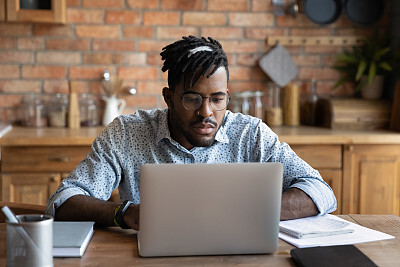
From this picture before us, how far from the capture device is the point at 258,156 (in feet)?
6.79

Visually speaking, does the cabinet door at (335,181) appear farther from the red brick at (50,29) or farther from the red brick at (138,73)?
the red brick at (50,29)

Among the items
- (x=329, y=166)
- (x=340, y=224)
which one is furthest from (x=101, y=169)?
(x=329, y=166)

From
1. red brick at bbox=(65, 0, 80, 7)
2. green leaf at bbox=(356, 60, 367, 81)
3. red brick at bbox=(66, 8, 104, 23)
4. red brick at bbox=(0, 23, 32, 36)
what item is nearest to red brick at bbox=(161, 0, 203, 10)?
red brick at bbox=(66, 8, 104, 23)

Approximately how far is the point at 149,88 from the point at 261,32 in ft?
2.69

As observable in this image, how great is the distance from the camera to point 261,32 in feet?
12.1

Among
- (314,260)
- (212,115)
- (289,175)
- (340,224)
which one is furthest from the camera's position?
(289,175)

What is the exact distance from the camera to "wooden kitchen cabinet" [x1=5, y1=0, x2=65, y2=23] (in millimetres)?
3322

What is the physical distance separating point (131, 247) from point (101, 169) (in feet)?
1.73

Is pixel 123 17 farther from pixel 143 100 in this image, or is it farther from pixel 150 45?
pixel 143 100

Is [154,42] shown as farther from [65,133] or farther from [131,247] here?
[131,247]

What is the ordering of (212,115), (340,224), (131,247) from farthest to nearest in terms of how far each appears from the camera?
(212,115) → (340,224) → (131,247)

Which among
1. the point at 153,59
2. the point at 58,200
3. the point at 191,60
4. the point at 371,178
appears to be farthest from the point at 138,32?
the point at 58,200

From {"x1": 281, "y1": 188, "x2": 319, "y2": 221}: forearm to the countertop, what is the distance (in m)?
1.36

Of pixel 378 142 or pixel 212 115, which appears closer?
pixel 212 115
